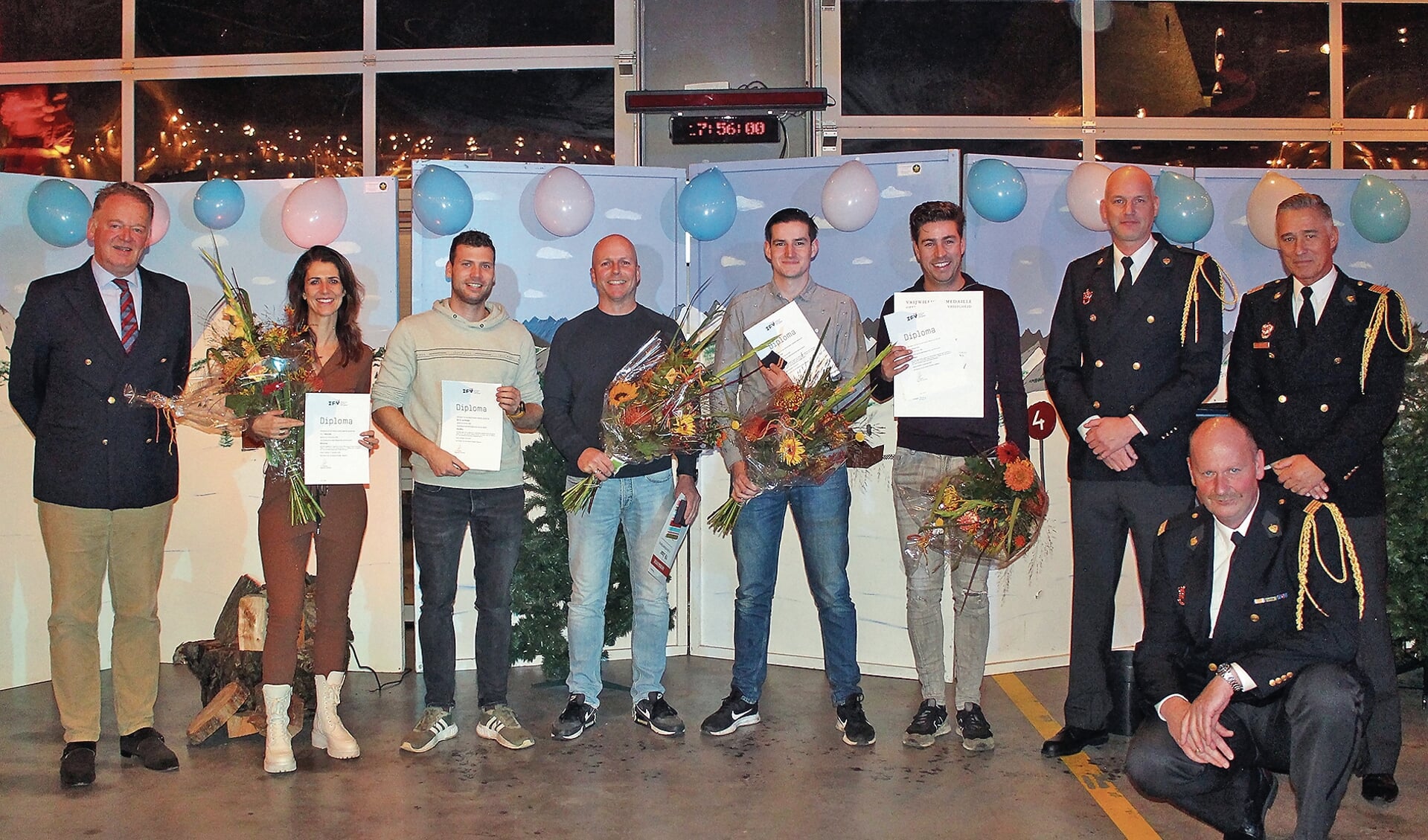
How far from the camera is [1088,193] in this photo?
568 centimetres

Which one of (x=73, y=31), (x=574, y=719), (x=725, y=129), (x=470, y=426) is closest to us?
(x=470, y=426)

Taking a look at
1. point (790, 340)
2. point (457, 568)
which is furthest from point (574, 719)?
point (790, 340)

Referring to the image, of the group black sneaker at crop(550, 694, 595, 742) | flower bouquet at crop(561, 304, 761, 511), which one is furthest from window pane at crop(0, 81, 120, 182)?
black sneaker at crop(550, 694, 595, 742)

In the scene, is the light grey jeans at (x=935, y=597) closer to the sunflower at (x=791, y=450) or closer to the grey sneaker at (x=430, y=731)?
the sunflower at (x=791, y=450)

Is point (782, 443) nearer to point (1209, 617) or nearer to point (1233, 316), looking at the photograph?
point (1209, 617)

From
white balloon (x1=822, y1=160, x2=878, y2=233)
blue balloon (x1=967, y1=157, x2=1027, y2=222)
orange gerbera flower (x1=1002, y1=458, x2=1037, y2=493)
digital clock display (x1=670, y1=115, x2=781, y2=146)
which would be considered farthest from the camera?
digital clock display (x1=670, y1=115, x2=781, y2=146)

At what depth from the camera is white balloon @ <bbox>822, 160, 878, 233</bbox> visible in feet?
18.6

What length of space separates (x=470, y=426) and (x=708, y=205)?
215 centimetres

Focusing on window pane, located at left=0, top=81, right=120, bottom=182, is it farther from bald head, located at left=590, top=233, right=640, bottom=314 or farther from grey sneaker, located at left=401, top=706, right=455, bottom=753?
grey sneaker, located at left=401, top=706, right=455, bottom=753

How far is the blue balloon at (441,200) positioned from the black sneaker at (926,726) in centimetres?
330

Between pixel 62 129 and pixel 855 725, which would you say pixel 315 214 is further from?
pixel 62 129

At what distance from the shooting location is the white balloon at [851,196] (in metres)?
5.66

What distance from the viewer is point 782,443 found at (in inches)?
158

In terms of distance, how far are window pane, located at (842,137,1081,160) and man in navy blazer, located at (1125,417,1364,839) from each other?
18.0 feet
